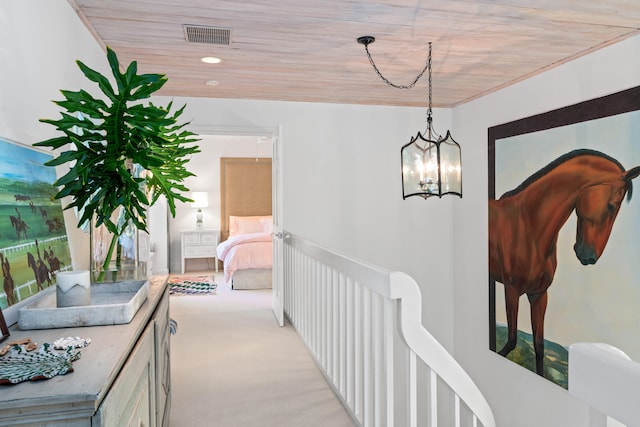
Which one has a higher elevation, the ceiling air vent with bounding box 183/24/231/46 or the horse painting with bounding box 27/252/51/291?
the ceiling air vent with bounding box 183/24/231/46

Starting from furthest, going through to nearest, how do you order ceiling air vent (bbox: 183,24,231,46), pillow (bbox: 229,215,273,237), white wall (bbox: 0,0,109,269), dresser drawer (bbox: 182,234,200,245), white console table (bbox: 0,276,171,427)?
pillow (bbox: 229,215,273,237) < dresser drawer (bbox: 182,234,200,245) < ceiling air vent (bbox: 183,24,231,46) < white wall (bbox: 0,0,109,269) < white console table (bbox: 0,276,171,427)

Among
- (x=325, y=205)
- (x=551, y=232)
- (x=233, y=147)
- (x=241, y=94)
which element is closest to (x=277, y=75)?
(x=241, y=94)

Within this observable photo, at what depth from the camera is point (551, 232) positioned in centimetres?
369

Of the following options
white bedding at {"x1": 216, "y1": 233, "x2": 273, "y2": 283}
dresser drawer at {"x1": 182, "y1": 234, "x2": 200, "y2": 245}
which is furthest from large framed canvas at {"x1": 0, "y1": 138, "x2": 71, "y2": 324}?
dresser drawer at {"x1": 182, "y1": 234, "x2": 200, "y2": 245}

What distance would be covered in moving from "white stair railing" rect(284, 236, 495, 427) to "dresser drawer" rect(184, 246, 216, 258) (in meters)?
4.19

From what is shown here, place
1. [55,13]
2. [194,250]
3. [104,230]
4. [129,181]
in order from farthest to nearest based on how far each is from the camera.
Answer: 1. [194,250]
2. [104,230]
3. [55,13]
4. [129,181]

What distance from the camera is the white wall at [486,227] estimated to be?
10.6 ft

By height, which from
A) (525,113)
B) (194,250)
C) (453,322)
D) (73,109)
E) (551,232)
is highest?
(525,113)

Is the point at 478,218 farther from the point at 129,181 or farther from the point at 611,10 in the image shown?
the point at 129,181

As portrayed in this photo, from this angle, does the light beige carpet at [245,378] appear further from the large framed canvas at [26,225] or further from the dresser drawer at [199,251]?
the dresser drawer at [199,251]

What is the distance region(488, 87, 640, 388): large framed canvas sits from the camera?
3039mm

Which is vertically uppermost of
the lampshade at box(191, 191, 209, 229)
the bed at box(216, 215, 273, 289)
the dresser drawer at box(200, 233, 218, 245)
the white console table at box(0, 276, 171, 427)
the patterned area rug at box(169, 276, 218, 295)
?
the lampshade at box(191, 191, 209, 229)

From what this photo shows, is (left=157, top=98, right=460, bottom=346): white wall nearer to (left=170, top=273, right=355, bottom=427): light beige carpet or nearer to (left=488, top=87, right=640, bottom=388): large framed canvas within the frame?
(left=488, top=87, right=640, bottom=388): large framed canvas

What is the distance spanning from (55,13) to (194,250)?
20.7 feet
